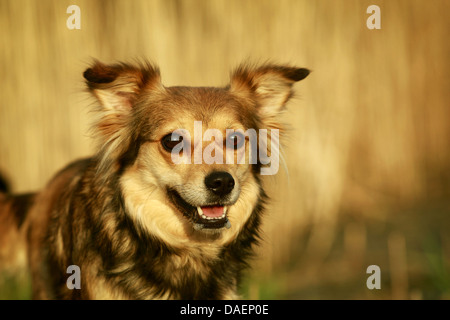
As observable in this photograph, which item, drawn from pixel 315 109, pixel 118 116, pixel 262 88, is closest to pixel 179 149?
pixel 118 116

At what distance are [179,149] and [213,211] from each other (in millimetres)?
378

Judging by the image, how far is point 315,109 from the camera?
17.7 ft

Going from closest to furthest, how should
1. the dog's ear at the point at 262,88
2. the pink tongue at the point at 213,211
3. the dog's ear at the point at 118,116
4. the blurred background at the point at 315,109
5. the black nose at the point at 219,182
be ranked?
1. the black nose at the point at 219,182
2. the pink tongue at the point at 213,211
3. the dog's ear at the point at 118,116
4. the dog's ear at the point at 262,88
5. the blurred background at the point at 315,109

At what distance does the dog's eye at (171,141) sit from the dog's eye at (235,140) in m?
0.27

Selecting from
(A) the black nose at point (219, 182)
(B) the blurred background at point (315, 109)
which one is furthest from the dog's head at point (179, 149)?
(B) the blurred background at point (315, 109)

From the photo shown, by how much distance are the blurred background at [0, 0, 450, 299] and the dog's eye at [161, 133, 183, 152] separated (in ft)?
6.47

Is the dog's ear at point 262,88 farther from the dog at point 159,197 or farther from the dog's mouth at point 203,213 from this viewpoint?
the dog's mouth at point 203,213

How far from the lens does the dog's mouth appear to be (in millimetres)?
2801

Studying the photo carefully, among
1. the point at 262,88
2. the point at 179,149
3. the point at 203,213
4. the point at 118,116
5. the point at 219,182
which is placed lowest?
the point at 203,213

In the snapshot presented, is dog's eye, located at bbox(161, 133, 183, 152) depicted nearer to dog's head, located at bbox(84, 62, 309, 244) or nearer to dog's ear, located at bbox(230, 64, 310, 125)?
dog's head, located at bbox(84, 62, 309, 244)

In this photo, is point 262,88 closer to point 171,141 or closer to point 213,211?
point 171,141

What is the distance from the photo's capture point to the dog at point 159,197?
2.85 metres
